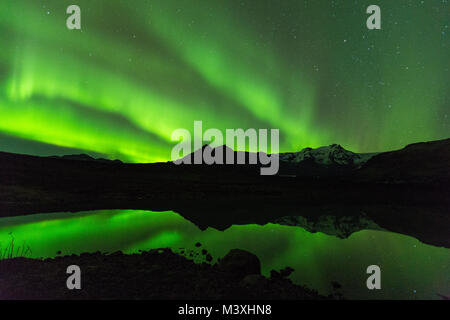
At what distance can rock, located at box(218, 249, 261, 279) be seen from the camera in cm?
932

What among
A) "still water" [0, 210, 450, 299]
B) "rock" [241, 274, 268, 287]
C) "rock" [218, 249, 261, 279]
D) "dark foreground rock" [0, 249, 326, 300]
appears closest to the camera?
"dark foreground rock" [0, 249, 326, 300]

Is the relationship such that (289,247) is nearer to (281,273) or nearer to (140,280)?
(281,273)

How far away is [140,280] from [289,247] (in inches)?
355

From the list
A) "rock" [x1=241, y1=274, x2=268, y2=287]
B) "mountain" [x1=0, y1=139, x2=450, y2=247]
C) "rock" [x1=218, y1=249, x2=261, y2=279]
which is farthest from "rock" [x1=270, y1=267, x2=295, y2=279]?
"mountain" [x1=0, y1=139, x2=450, y2=247]

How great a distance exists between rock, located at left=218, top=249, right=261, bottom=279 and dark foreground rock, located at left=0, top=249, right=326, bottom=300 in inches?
1.5

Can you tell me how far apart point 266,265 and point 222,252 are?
2630 mm

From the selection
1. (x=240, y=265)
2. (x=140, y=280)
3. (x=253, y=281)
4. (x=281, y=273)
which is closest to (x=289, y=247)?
(x=281, y=273)

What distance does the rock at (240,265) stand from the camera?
Result: 9320 mm

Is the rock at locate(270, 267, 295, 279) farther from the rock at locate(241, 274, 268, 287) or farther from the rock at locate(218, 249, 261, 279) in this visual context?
the rock at locate(241, 274, 268, 287)

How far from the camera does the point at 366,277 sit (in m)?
10.0

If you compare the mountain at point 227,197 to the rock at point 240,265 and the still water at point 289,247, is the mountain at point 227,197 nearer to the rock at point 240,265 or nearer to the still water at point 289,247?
the still water at point 289,247

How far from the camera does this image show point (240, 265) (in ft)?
31.0

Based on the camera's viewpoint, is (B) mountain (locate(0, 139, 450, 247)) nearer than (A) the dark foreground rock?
No

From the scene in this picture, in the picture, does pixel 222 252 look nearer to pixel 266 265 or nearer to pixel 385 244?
pixel 266 265
